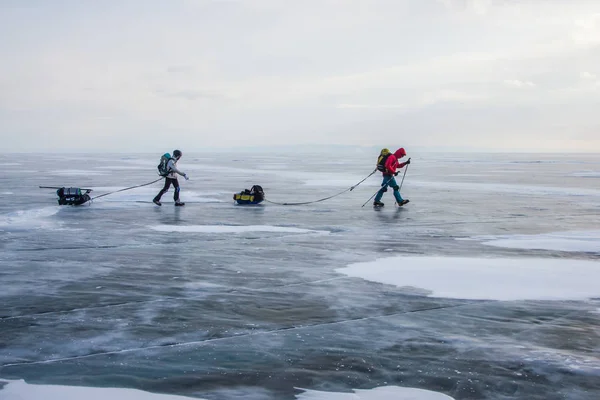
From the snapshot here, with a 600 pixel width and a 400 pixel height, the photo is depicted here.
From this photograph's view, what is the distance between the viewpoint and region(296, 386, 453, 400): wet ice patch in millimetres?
4230

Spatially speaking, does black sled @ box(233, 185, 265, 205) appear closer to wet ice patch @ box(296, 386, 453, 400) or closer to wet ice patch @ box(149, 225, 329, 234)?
wet ice patch @ box(149, 225, 329, 234)

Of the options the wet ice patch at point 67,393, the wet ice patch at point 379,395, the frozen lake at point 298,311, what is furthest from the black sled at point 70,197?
the wet ice patch at point 379,395

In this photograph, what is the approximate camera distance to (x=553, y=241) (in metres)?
11.5

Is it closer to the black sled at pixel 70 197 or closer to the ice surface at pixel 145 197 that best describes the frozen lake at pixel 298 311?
the black sled at pixel 70 197

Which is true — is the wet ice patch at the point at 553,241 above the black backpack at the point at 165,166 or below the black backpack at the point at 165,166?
below

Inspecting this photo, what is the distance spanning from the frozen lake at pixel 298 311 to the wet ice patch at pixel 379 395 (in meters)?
0.02

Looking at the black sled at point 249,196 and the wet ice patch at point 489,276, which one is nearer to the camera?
the wet ice patch at point 489,276

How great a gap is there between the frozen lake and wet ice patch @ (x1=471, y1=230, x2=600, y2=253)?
0.15 feet

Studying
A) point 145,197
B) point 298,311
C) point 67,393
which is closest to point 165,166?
point 145,197

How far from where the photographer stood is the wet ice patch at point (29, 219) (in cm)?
1339

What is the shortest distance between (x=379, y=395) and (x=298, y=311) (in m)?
2.34

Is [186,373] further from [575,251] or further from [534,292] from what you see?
[575,251]

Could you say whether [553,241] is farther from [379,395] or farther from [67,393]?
[67,393]

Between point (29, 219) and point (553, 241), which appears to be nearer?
point (553, 241)
